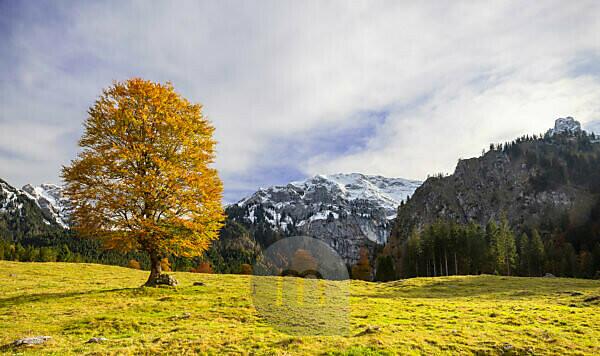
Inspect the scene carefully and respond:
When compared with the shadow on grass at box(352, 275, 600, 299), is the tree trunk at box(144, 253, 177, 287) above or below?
above

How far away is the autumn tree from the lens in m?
29.9

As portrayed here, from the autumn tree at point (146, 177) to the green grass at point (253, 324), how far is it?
17.3 ft

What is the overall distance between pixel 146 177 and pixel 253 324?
15868 millimetres

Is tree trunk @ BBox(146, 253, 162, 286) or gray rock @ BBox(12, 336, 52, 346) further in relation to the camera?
tree trunk @ BBox(146, 253, 162, 286)

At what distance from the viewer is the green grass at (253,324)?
647 inches

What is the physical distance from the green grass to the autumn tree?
528 centimetres

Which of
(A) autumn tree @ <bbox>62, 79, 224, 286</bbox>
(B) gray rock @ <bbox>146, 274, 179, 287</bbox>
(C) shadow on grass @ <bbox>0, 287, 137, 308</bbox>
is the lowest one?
(C) shadow on grass @ <bbox>0, 287, 137, 308</bbox>

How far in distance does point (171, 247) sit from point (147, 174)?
7.08 m

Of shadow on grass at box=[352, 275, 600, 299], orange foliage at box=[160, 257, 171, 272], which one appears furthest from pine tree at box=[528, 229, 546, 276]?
orange foliage at box=[160, 257, 171, 272]

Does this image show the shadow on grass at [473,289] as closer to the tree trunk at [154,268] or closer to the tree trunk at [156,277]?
the tree trunk at [156,277]

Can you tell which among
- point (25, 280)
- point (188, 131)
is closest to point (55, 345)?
point (188, 131)

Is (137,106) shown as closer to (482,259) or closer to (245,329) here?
(245,329)

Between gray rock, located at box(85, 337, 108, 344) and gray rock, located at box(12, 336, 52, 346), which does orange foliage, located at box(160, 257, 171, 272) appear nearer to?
gray rock, located at box(85, 337, 108, 344)

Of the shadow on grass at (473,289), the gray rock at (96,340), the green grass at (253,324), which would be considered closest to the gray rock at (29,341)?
→ the green grass at (253,324)
